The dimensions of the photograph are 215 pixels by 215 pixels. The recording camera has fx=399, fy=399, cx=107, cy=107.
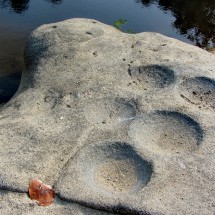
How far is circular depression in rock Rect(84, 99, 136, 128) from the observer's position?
357cm

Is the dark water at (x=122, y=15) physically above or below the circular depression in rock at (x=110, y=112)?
below

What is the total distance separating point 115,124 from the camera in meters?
3.55


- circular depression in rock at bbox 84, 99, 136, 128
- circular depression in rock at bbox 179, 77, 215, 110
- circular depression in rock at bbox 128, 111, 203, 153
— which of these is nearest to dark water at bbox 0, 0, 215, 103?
circular depression in rock at bbox 84, 99, 136, 128

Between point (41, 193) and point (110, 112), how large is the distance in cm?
115

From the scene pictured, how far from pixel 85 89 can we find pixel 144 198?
4.98 feet

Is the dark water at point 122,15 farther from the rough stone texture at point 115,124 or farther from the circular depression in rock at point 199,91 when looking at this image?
the circular depression in rock at point 199,91

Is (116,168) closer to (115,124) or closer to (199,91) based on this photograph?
(115,124)

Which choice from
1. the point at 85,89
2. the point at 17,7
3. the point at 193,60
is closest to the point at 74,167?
the point at 85,89

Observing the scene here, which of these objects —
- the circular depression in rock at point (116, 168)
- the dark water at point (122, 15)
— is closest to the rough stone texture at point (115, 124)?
the circular depression in rock at point (116, 168)

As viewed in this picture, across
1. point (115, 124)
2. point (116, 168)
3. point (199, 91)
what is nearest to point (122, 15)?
point (199, 91)

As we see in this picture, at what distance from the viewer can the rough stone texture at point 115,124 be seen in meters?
2.90

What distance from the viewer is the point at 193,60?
4430mm

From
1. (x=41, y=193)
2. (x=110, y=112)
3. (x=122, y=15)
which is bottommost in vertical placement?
(x=122, y=15)

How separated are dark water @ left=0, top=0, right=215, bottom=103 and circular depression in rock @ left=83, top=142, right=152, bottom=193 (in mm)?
3910
